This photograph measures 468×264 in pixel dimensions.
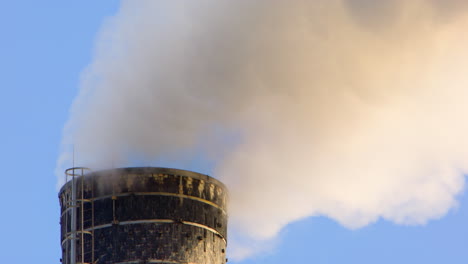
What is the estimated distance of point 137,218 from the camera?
2768 inches

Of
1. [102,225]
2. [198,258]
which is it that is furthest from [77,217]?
[198,258]

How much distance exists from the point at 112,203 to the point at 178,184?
3.03 meters

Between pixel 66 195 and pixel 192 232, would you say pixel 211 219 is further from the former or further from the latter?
pixel 66 195

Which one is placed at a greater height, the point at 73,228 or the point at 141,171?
the point at 141,171

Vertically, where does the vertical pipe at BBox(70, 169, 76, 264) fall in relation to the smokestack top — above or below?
below

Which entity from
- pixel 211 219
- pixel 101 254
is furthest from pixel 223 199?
pixel 101 254

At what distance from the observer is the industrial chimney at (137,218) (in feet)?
229

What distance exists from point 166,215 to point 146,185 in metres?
1.62

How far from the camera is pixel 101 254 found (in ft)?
229

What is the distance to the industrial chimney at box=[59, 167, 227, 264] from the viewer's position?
69.9 m

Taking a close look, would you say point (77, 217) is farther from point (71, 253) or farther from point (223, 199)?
point (223, 199)

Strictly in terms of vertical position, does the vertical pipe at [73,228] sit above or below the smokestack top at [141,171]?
below

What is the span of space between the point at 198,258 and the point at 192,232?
117cm

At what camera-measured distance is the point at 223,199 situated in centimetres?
7344
